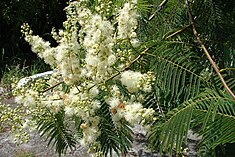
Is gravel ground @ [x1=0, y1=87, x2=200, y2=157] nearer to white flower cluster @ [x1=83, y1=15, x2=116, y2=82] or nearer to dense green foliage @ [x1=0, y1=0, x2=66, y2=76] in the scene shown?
dense green foliage @ [x1=0, y1=0, x2=66, y2=76]

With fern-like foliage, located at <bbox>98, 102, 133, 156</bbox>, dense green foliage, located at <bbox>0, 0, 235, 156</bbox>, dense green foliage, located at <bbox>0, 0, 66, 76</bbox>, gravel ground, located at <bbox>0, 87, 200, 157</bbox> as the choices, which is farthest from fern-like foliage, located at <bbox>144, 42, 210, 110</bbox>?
dense green foliage, located at <bbox>0, 0, 66, 76</bbox>

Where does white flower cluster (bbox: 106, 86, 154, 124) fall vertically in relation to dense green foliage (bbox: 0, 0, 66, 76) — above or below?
above

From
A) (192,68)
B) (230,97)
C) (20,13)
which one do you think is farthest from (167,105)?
(20,13)

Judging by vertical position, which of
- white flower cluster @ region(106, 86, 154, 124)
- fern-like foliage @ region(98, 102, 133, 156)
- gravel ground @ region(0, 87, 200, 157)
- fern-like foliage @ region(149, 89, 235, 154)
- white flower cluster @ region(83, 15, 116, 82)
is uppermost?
white flower cluster @ region(83, 15, 116, 82)

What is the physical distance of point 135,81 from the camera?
81 centimetres

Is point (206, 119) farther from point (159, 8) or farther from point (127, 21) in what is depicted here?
point (159, 8)

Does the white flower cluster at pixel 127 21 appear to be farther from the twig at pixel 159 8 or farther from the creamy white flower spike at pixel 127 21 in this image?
the twig at pixel 159 8

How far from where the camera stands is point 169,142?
25.5 inches

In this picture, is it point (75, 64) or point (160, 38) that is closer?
point (75, 64)

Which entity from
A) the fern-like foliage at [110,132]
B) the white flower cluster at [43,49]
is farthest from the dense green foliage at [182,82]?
the white flower cluster at [43,49]

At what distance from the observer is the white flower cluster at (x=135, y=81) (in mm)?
812

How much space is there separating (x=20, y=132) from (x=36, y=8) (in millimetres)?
3568

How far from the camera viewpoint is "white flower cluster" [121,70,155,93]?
81cm

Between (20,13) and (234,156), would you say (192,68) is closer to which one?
(234,156)
